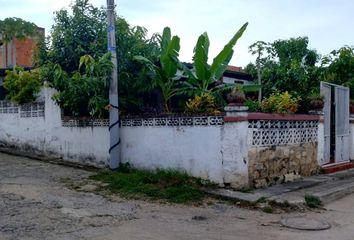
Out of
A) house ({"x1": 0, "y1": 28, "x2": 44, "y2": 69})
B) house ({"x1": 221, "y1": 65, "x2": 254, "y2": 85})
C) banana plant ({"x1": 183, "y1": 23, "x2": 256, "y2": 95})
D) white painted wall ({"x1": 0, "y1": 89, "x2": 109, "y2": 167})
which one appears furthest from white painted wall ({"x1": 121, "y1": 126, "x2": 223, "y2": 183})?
house ({"x1": 0, "y1": 28, "x2": 44, "y2": 69})

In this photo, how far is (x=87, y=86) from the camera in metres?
10.3

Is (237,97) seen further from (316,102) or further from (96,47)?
(96,47)

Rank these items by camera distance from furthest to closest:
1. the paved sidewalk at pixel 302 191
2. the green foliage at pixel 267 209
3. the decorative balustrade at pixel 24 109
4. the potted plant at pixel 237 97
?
1. the decorative balustrade at pixel 24 109
2. the potted plant at pixel 237 97
3. the paved sidewalk at pixel 302 191
4. the green foliage at pixel 267 209

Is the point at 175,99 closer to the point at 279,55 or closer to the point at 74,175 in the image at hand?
the point at 74,175

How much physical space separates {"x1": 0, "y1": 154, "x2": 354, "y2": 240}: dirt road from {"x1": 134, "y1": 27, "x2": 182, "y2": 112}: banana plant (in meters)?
3.46

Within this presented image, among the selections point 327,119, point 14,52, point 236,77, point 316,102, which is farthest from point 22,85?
point 14,52

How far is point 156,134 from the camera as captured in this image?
32.7 feet

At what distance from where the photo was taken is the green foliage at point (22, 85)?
1402 centimetres

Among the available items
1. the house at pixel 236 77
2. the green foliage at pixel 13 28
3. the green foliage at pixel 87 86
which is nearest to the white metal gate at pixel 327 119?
the house at pixel 236 77

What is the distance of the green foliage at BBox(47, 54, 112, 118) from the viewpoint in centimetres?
1013

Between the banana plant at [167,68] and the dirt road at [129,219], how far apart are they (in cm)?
346

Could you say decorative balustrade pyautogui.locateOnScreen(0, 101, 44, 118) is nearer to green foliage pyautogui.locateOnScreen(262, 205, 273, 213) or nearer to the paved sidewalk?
the paved sidewalk

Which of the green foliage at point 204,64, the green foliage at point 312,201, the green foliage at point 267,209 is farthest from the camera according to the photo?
the green foliage at point 204,64

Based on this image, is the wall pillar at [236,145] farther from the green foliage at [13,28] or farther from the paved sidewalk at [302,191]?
the green foliage at [13,28]
